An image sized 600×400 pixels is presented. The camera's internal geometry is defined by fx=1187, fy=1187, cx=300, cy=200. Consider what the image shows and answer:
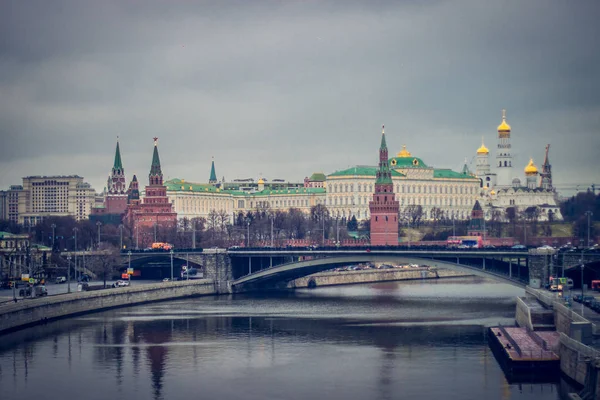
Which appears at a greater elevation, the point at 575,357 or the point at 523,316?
the point at 523,316

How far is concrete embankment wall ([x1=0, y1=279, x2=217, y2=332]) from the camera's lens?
7844 centimetres

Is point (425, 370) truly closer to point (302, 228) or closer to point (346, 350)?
point (346, 350)

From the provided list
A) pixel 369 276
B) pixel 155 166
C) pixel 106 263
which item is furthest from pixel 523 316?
pixel 155 166

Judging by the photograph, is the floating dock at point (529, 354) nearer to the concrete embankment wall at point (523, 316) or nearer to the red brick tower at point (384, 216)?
the concrete embankment wall at point (523, 316)

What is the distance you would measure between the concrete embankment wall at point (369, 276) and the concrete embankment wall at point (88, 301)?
50.4 ft

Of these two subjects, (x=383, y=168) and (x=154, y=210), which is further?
(x=154, y=210)

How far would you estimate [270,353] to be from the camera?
70812mm

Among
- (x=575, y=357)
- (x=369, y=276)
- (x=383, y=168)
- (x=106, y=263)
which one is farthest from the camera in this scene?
(x=383, y=168)

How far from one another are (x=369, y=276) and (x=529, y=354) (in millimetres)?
75907

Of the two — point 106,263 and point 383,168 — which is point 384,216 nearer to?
point 383,168

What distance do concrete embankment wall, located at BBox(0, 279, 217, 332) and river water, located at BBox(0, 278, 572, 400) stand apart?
1074 mm

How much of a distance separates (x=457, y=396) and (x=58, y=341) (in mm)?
29584

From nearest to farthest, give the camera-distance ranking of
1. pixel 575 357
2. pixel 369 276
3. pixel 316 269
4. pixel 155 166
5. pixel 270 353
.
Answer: pixel 575 357 < pixel 270 353 < pixel 316 269 < pixel 369 276 < pixel 155 166

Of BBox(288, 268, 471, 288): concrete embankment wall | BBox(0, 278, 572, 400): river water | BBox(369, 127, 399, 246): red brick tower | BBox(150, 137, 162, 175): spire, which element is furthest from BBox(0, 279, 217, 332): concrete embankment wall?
BBox(150, 137, 162, 175): spire
